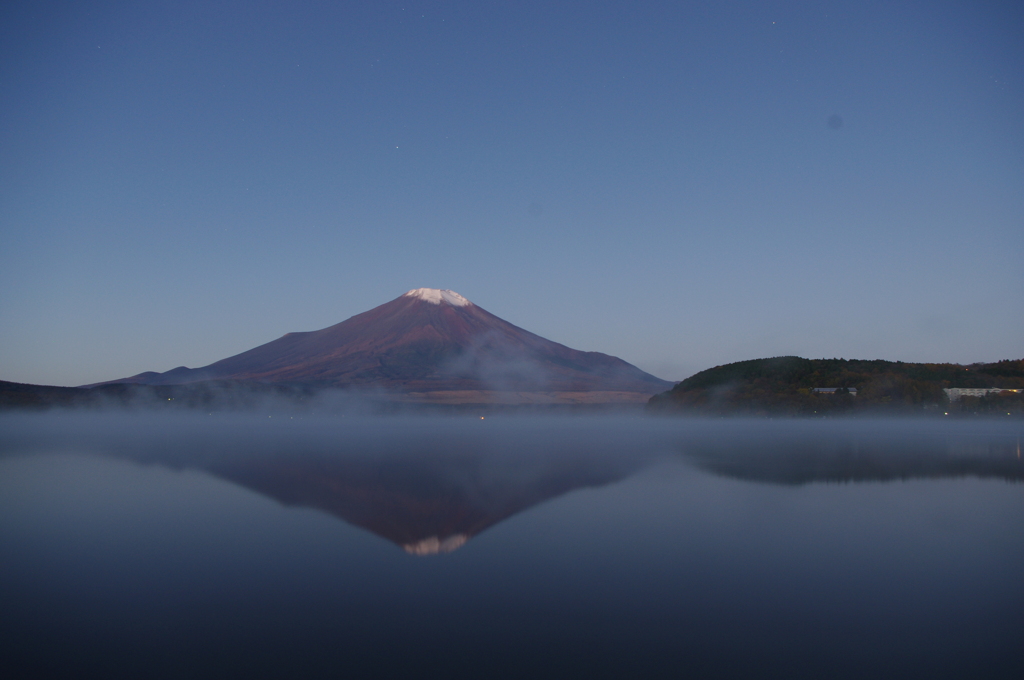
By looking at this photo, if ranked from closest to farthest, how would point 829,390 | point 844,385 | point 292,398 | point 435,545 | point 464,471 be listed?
point 435,545 → point 464,471 → point 829,390 → point 844,385 → point 292,398

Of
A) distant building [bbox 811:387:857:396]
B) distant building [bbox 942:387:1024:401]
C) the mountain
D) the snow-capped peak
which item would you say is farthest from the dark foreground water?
Answer: the mountain

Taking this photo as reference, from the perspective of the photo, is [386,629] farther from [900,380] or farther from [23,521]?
[900,380]

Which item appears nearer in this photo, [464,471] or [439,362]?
[464,471]

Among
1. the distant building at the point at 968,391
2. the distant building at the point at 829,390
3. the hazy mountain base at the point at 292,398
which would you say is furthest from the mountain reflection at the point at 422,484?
the hazy mountain base at the point at 292,398

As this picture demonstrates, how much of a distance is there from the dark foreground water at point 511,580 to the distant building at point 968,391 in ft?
315

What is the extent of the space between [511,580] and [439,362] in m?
168

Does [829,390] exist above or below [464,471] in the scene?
above

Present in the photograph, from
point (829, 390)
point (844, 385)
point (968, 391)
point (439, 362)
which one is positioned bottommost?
point (968, 391)

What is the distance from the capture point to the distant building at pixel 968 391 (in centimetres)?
9750

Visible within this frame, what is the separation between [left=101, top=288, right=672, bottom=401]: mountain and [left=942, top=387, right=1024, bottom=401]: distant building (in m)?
88.1

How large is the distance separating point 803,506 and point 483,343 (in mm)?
168398

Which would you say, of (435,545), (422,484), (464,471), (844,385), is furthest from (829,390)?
(435,545)

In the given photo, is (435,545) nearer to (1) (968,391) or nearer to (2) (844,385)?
(2) (844,385)

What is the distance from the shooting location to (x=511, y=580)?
28.0 ft
